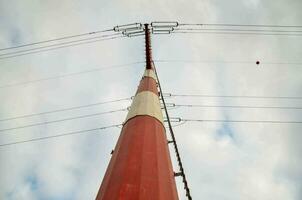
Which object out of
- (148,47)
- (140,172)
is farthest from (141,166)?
(148,47)

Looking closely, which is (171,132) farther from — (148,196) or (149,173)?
(148,196)

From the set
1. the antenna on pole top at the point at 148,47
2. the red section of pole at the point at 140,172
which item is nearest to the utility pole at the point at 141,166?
the red section of pole at the point at 140,172

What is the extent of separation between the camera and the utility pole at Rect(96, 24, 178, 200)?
5.21m

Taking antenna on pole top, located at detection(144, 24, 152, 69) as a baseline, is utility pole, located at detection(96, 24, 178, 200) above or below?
below

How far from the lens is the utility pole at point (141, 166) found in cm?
521

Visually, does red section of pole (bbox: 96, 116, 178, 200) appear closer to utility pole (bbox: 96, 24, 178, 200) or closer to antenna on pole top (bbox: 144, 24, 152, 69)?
utility pole (bbox: 96, 24, 178, 200)

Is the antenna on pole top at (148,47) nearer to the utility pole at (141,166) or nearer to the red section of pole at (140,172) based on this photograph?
the utility pole at (141,166)

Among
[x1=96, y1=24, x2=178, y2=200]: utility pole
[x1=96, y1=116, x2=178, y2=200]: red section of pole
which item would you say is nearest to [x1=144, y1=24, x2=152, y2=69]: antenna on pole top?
[x1=96, y1=24, x2=178, y2=200]: utility pole

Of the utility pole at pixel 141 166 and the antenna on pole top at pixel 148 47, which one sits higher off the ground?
the antenna on pole top at pixel 148 47

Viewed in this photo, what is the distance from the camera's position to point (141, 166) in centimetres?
593

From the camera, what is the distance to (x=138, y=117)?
9.09m

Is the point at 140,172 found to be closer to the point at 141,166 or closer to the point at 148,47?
the point at 141,166

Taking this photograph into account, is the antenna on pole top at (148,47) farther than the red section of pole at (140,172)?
Yes

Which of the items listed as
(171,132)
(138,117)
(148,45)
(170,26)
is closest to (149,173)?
(138,117)
